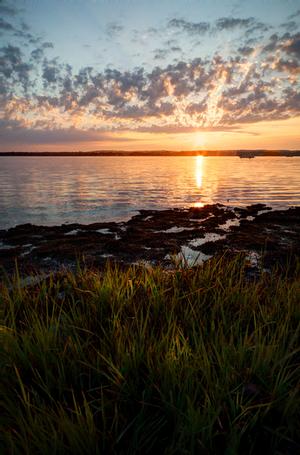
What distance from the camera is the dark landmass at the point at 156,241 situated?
1255 centimetres

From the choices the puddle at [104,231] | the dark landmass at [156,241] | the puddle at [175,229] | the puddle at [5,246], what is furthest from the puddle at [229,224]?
the puddle at [5,246]

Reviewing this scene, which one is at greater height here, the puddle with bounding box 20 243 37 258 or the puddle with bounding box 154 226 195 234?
the puddle with bounding box 154 226 195 234

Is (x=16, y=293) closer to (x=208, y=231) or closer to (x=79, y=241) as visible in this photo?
(x=79, y=241)

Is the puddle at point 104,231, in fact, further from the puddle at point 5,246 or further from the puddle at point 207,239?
the puddle at point 207,239

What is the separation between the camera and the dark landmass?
1255 centimetres

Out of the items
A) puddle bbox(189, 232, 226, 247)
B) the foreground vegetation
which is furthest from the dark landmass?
the foreground vegetation

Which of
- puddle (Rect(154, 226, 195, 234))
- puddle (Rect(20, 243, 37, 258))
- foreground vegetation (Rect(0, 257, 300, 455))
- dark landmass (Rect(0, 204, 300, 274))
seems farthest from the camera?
puddle (Rect(154, 226, 195, 234))

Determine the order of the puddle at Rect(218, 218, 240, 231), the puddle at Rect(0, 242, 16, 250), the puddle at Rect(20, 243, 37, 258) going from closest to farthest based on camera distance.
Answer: the puddle at Rect(20, 243, 37, 258), the puddle at Rect(0, 242, 16, 250), the puddle at Rect(218, 218, 240, 231)

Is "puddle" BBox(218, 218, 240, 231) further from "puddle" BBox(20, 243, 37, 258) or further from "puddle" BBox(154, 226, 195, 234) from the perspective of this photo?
"puddle" BBox(20, 243, 37, 258)

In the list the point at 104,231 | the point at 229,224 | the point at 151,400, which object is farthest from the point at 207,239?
the point at 151,400

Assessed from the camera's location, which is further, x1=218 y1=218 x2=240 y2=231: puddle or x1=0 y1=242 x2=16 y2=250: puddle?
x1=218 y1=218 x2=240 y2=231: puddle

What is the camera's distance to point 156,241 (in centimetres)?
1523

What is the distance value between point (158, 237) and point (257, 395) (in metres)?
13.3

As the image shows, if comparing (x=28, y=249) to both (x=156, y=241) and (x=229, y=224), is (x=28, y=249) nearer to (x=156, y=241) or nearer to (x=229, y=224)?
(x=156, y=241)
